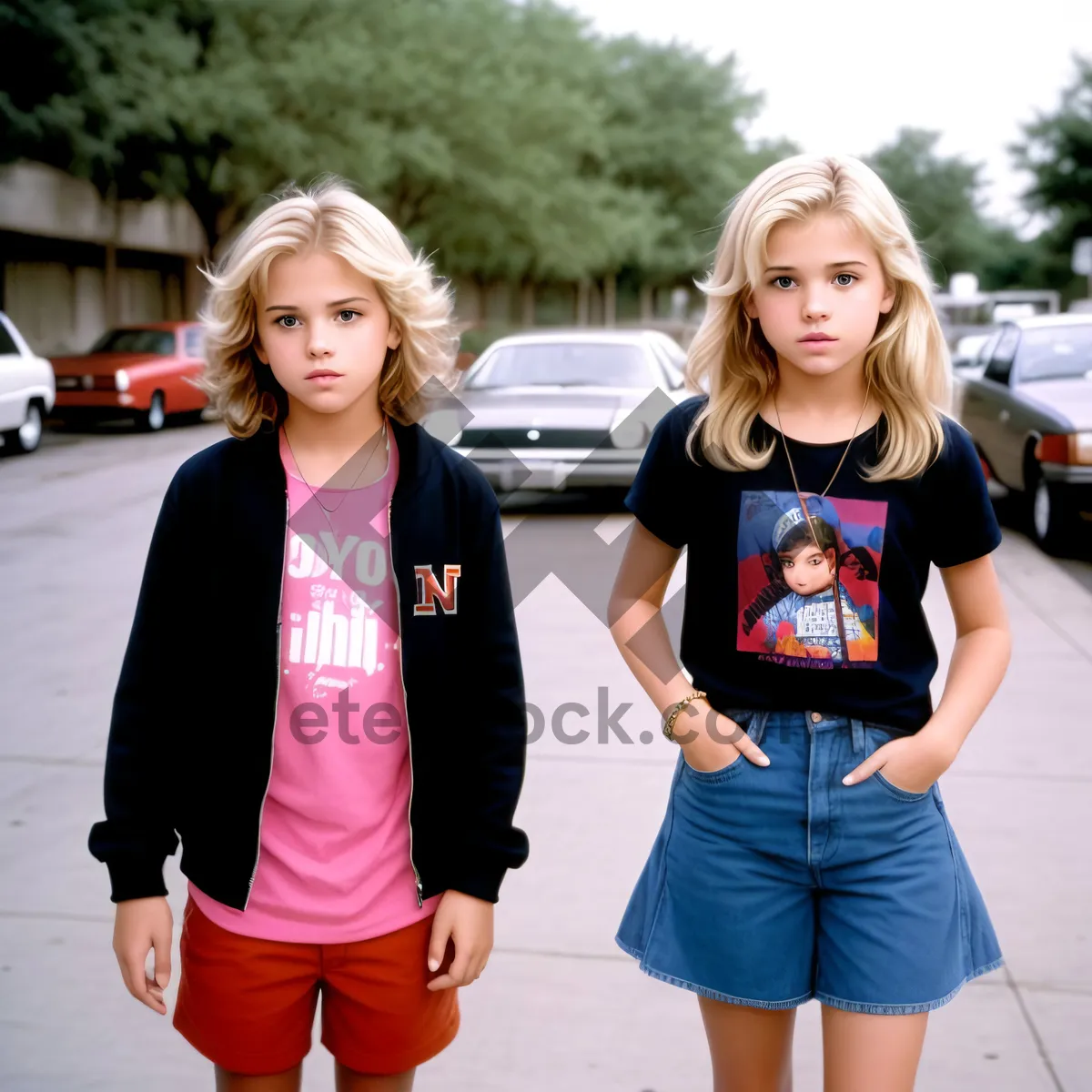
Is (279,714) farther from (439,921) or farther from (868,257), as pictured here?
(868,257)

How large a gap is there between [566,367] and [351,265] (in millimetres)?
10177

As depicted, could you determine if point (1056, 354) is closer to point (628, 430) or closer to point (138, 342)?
point (628, 430)

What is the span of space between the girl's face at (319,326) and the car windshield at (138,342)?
64.3 feet

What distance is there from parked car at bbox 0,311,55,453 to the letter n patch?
15134 mm

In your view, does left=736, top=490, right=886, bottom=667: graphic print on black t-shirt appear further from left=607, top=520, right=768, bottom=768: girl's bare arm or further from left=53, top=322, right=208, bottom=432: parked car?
left=53, top=322, right=208, bottom=432: parked car

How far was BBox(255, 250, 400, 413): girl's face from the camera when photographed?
6.48 feet

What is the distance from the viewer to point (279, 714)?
6.48ft

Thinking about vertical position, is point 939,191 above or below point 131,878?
above

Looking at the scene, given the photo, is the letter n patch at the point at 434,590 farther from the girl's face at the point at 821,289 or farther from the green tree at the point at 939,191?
the green tree at the point at 939,191

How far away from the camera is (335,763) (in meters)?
1.97

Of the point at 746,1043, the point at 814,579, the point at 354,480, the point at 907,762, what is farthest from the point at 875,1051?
the point at 354,480

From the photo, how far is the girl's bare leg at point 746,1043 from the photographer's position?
6.76 feet

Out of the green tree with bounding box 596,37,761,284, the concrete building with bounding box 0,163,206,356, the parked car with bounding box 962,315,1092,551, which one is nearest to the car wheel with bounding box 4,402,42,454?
the concrete building with bounding box 0,163,206,356

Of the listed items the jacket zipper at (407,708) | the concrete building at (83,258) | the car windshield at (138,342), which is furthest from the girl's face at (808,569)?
the concrete building at (83,258)
